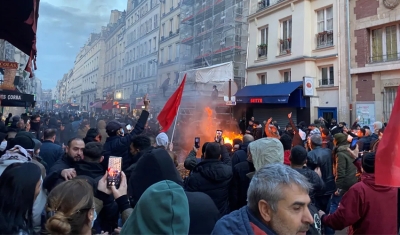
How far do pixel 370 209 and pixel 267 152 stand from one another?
1074mm

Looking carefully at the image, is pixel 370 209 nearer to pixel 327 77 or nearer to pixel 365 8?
pixel 365 8

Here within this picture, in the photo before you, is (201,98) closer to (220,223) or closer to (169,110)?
(169,110)

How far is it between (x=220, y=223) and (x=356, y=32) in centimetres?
1395

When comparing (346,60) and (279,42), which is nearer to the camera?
(346,60)

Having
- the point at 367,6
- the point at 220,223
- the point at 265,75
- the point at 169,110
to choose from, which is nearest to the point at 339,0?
the point at 367,6

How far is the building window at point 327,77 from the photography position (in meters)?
14.1

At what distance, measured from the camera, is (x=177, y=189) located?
164cm

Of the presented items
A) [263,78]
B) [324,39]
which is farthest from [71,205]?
[263,78]

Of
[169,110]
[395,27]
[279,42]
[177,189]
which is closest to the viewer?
[177,189]

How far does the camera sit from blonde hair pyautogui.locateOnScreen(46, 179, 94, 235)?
1.68 meters

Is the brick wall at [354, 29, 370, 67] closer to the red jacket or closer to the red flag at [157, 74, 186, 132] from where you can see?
the red flag at [157, 74, 186, 132]

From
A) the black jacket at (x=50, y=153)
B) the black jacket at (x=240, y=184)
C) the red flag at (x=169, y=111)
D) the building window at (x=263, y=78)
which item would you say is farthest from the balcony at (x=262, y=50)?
the black jacket at (x=240, y=184)

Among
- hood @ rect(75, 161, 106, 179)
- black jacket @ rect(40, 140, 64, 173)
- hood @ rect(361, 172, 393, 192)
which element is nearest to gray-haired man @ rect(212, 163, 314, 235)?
hood @ rect(361, 172, 393, 192)

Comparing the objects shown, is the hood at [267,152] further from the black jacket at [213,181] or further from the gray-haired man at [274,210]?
the gray-haired man at [274,210]
